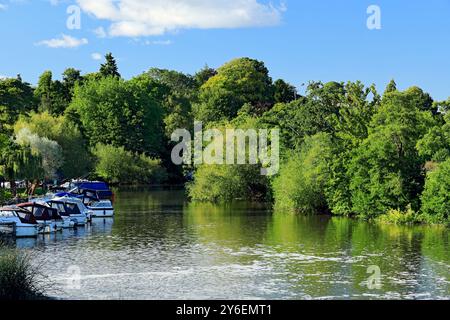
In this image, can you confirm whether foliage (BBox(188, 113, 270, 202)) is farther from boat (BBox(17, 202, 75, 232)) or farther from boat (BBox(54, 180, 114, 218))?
boat (BBox(17, 202, 75, 232))

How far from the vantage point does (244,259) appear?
119ft

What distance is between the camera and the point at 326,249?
39.6 m

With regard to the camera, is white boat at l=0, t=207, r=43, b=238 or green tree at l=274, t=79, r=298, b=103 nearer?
white boat at l=0, t=207, r=43, b=238

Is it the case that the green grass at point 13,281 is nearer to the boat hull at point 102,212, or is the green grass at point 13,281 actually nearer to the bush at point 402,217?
the boat hull at point 102,212

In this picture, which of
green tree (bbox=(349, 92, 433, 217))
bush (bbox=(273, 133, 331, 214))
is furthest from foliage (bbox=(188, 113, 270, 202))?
green tree (bbox=(349, 92, 433, 217))

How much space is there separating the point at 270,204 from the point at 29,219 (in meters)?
31.2

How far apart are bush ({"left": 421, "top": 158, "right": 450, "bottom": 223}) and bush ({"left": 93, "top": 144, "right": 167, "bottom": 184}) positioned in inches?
2371

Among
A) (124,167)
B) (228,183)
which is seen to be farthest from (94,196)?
(124,167)

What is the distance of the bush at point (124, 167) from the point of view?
10150 centimetres

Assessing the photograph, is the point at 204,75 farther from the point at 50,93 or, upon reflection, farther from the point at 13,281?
the point at 13,281

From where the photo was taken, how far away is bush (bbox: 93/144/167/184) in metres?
102

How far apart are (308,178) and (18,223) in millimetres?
26184
